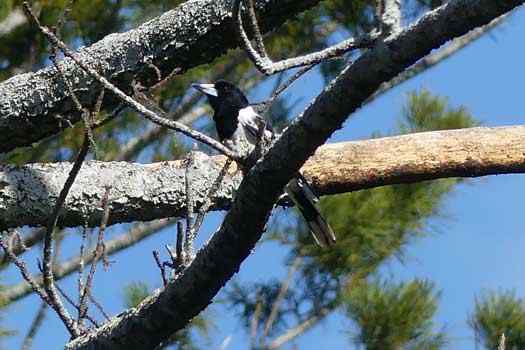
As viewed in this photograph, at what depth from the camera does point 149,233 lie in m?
4.12

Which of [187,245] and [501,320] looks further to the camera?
[501,320]

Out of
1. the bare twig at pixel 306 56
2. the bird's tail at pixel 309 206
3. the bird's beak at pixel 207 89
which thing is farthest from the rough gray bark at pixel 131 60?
the bird's beak at pixel 207 89

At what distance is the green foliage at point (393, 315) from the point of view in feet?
12.6

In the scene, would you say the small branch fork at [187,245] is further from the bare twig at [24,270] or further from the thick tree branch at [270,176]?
the bare twig at [24,270]

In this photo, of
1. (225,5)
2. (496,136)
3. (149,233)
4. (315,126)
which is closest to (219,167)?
(225,5)

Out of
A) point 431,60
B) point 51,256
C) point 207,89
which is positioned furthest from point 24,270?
point 431,60

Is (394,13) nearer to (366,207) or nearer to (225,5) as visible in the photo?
(225,5)

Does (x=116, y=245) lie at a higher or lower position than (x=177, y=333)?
higher

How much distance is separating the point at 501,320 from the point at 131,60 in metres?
1.92

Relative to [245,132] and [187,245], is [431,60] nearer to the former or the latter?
[245,132]

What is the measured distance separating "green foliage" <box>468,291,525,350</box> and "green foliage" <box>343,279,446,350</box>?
0.16m

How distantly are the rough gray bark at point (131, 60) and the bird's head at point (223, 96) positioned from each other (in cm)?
102

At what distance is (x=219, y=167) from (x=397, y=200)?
190cm

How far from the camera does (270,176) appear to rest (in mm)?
1473
